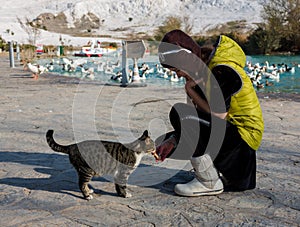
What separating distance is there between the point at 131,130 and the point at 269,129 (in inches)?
60.6

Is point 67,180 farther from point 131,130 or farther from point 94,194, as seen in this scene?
point 131,130

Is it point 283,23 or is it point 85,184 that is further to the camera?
point 283,23

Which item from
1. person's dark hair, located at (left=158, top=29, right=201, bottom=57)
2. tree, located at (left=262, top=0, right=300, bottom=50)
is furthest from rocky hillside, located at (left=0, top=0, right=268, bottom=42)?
person's dark hair, located at (left=158, top=29, right=201, bottom=57)

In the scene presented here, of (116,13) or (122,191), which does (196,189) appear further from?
(116,13)

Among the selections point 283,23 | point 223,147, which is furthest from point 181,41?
point 283,23

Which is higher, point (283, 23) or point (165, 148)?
point (283, 23)

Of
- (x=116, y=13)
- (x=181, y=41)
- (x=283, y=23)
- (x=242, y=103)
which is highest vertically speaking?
(x=116, y=13)

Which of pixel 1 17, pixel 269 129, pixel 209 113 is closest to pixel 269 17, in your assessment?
pixel 269 129

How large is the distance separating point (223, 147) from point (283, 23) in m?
34.0

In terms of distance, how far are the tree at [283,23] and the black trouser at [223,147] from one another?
30452 mm

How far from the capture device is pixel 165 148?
9.64 feet

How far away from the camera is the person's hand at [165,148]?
2.94 meters

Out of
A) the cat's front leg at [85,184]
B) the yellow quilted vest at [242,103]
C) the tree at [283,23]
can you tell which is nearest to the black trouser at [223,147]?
the yellow quilted vest at [242,103]

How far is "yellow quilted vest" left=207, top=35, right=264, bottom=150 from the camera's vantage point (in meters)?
2.71
